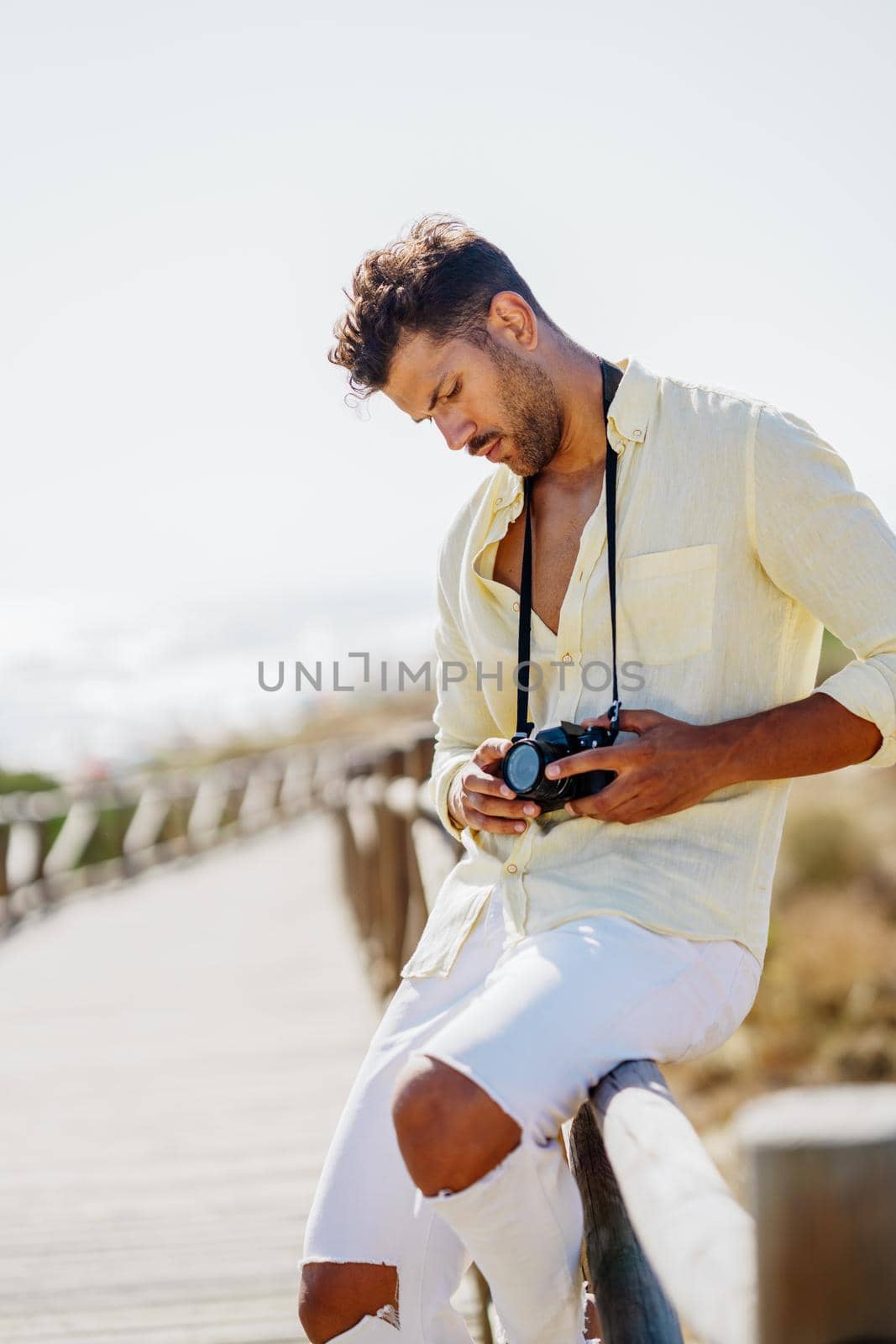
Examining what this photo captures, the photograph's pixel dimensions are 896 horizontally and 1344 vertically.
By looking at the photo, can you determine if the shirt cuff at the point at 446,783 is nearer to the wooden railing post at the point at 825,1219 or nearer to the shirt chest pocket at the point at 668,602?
the shirt chest pocket at the point at 668,602

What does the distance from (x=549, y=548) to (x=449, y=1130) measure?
946 mm

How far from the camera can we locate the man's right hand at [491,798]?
1835mm

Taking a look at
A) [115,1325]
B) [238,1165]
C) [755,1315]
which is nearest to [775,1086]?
[238,1165]

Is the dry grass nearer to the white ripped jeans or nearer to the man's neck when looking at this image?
the white ripped jeans

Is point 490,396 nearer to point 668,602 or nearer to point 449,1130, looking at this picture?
point 668,602

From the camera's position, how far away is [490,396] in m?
2.04

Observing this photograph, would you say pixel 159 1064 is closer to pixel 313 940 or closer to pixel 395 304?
pixel 313 940

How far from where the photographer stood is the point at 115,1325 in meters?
Result: 2.94

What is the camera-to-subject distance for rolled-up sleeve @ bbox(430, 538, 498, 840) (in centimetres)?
222

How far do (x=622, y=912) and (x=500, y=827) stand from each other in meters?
0.27

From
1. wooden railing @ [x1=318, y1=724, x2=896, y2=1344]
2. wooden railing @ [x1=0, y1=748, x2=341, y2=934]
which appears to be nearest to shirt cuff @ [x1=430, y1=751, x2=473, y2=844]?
wooden railing @ [x1=318, y1=724, x2=896, y2=1344]

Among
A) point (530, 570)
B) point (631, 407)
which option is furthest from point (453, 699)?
point (631, 407)

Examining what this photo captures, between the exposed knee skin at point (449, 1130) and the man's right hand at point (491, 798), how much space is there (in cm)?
44

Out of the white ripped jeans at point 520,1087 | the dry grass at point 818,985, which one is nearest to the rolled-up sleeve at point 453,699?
the white ripped jeans at point 520,1087
